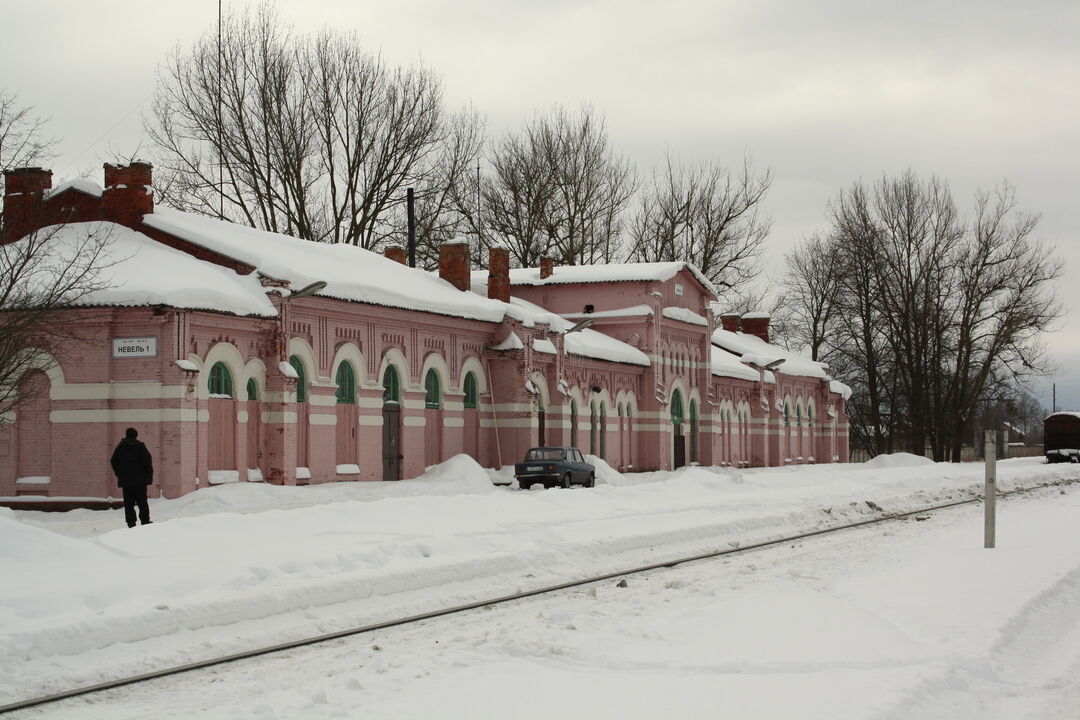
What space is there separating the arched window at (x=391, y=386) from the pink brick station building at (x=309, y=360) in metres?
0.04

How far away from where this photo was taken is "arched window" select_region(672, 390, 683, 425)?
5059 cm

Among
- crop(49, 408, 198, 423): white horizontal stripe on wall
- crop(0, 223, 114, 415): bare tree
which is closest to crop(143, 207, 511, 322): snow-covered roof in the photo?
crop(0, 223, 114, 415): bare tree

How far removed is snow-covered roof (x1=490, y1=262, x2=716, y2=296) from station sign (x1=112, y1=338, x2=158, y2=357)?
23.5 m

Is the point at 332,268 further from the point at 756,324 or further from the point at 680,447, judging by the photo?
the point at 756,324

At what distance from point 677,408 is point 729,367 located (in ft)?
20.8

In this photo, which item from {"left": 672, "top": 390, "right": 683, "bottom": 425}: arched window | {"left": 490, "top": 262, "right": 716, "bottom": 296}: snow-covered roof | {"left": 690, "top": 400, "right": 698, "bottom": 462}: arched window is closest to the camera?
{"left": 490, "top": 262, "right": 716, "bottom": 296}: snow-covered roof

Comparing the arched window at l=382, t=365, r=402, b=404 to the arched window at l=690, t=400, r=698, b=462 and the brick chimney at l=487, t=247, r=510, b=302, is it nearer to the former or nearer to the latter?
the brick chimney at l=487, t=247, r=510, b=302

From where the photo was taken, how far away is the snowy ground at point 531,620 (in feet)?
29.0

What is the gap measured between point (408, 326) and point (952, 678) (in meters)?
26.7

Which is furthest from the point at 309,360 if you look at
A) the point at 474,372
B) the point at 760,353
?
the point at 760,353

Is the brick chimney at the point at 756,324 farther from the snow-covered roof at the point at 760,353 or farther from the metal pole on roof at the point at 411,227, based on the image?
the metal pole on roof at the point at 411,227

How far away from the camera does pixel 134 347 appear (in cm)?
2684

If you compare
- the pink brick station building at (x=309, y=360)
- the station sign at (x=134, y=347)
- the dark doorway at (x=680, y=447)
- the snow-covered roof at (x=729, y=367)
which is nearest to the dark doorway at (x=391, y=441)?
the pink brick station building at (x=309, y=360)

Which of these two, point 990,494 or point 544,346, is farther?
point 544,346
